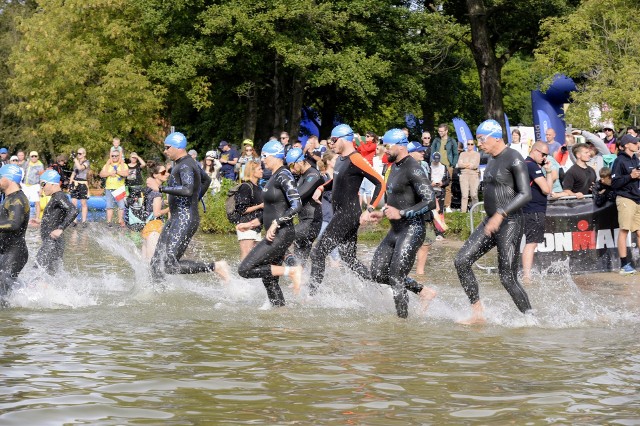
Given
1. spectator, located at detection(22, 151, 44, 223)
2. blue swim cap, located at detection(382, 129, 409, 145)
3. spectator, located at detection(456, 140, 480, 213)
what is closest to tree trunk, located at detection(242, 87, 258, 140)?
spectator, located at detection(22, 151, 44, 223)

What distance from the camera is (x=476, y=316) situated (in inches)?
413

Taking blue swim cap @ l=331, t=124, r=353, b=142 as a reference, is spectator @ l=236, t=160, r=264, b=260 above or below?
below

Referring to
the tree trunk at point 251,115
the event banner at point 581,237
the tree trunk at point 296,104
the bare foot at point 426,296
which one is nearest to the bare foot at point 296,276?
the bare foot at point 426,296

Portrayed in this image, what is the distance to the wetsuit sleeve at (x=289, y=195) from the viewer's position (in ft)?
36.6

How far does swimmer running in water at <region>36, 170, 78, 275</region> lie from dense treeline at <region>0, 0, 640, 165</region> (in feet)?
59.4

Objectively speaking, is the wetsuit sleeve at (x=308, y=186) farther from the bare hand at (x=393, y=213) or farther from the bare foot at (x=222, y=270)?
the bare hand at (x=393, y=213)

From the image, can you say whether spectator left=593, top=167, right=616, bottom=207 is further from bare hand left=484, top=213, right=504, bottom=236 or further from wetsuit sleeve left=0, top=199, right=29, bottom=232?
wetsuit sleeve left=0, top=199, right=29, bottom=232

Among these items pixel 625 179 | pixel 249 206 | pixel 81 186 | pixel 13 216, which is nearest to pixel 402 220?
pixel 249 206

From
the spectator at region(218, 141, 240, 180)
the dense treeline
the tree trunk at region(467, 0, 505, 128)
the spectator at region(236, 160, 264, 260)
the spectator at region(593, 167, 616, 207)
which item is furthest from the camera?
the dense treeline

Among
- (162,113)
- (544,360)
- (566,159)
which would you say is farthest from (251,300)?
(162,113)

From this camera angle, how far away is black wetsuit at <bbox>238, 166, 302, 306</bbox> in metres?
11.2

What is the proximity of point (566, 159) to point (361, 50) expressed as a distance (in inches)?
664

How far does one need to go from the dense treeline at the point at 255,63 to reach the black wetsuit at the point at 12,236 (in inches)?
742

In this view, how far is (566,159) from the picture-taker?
20688 mm
